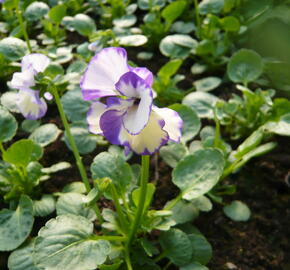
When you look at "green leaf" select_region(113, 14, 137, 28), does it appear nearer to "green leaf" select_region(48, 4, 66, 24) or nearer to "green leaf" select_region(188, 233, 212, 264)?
"green leaf" select_region(48, 4, 66, 24)

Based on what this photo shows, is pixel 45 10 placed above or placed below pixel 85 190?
above

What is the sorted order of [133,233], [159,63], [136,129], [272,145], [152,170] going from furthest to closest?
[159,63] → [152,170] → [272,145] → [133,233] → [136,129]

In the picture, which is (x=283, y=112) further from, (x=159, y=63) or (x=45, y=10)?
(x=45, y=10)

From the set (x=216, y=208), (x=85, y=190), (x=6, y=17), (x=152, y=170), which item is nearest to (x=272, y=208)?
(x=216, y=208)

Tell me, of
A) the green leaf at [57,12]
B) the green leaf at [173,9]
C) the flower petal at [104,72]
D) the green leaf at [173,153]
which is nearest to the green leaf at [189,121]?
the green leaf at [173,153]

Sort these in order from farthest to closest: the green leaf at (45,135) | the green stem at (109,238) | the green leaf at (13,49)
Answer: the green leaf at (13,49) → the green leaf at (45,135) → the green stem at (109,238)

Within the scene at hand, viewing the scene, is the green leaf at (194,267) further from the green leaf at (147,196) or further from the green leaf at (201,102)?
the green leaf at (201,102)

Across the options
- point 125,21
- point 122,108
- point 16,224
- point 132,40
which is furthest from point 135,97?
point 125,21
